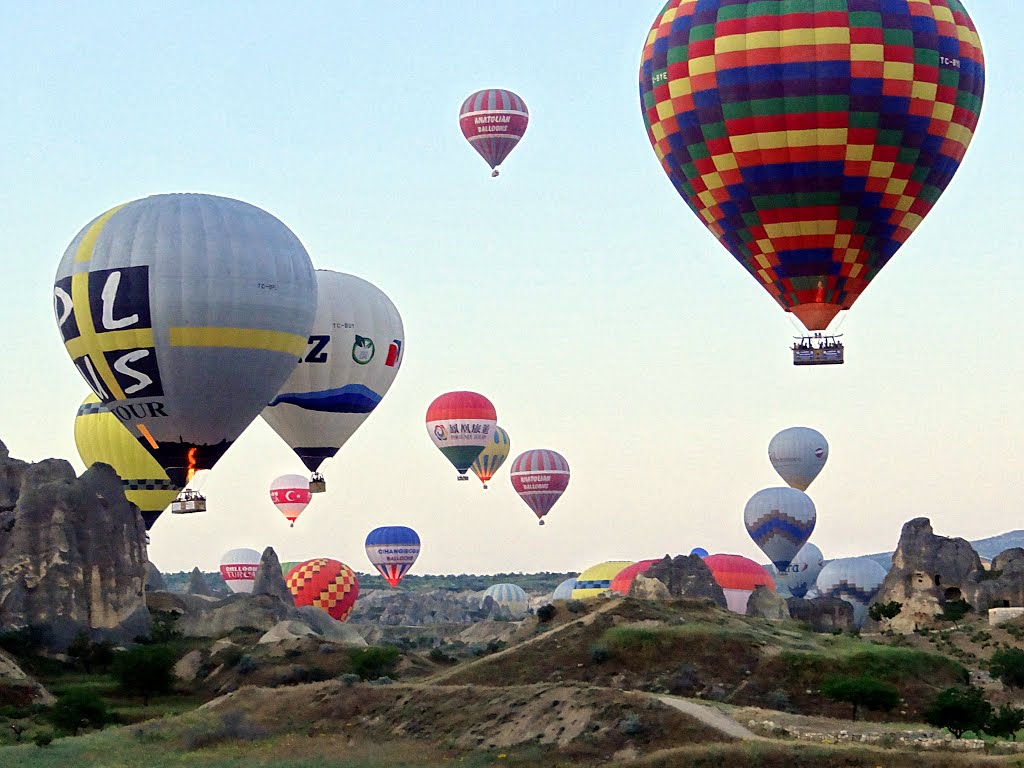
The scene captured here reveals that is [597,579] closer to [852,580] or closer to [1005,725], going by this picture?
[852,580]

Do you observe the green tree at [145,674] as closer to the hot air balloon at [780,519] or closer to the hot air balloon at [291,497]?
the hot air balloon at [780,519]

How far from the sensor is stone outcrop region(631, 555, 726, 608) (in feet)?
350

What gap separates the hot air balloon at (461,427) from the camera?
135 metres

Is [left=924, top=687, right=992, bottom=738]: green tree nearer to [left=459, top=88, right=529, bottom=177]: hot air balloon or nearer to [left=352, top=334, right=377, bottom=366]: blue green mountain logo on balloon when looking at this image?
[left=352, top=334, right=377, bottom=366]: blue green mountain logo on balloon

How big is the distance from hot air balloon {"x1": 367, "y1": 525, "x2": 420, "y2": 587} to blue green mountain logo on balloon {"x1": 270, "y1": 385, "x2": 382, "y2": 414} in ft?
250

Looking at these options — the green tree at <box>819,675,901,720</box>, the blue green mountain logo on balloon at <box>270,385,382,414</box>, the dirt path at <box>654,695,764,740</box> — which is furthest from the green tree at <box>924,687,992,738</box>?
the blue green mountain logo on balloon at <box>270,385,382,414</box>

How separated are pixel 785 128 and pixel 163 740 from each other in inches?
1187

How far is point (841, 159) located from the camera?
59.2 meters

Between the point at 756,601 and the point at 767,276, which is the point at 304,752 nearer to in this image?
the point at 767,276

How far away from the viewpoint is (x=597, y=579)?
442 feet

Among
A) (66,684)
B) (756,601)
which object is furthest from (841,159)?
(756,601)

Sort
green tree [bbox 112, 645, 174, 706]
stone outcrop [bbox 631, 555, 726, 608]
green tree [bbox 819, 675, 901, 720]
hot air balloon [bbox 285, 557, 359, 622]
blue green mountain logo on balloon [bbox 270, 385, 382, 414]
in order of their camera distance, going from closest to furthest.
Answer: green tree [bbox 819, 675, 901, 720] < green tree [bbox 112, 645, 174, 706] < blue green mountain logo on balloon [bbox 270, 385, 382, 414] < stone outcrop [bbox 631, 555, 726, 608] < hot air balloon [bbox 285, 557, 359, 622]

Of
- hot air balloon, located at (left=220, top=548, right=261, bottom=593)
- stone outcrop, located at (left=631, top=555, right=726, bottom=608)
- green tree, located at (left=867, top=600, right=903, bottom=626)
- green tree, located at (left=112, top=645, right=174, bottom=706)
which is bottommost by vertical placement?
green tree, located at (left=112, top=645, right=174, bottom=706)

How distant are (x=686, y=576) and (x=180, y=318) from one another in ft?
170
